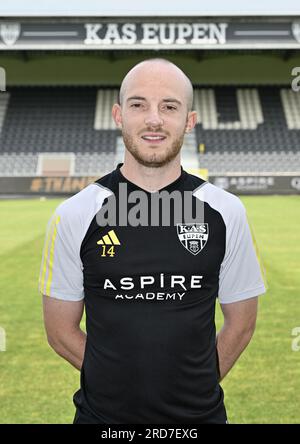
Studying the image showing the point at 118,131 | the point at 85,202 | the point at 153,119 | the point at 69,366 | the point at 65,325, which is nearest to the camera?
the point at 153,119

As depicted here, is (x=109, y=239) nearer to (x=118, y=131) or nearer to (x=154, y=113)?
(x=154, y=113)

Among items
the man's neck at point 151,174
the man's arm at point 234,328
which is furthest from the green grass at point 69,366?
the man's neck at point 151,174

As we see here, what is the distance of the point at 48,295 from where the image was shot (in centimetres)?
199

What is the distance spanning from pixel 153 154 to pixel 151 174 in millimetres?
84

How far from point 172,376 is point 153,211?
1.87ft

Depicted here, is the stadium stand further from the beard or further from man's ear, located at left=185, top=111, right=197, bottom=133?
the beard

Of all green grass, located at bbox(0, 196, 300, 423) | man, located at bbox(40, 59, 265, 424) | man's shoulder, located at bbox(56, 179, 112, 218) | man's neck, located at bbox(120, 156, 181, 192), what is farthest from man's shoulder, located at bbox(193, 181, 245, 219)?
green grass, located at bbox(0, 196, 300, 423)

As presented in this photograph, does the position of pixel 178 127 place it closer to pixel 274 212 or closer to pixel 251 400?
pixel 251 400

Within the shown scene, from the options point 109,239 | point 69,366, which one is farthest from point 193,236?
point 69,366

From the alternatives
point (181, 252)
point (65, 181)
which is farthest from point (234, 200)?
point (65, 181)

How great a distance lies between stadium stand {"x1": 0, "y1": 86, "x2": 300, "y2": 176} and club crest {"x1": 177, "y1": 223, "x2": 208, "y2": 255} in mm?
24997

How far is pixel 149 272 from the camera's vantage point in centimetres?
181

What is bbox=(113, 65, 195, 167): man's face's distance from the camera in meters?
1.80

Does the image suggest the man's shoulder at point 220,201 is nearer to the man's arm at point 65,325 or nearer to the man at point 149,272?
the man at point 149,272
